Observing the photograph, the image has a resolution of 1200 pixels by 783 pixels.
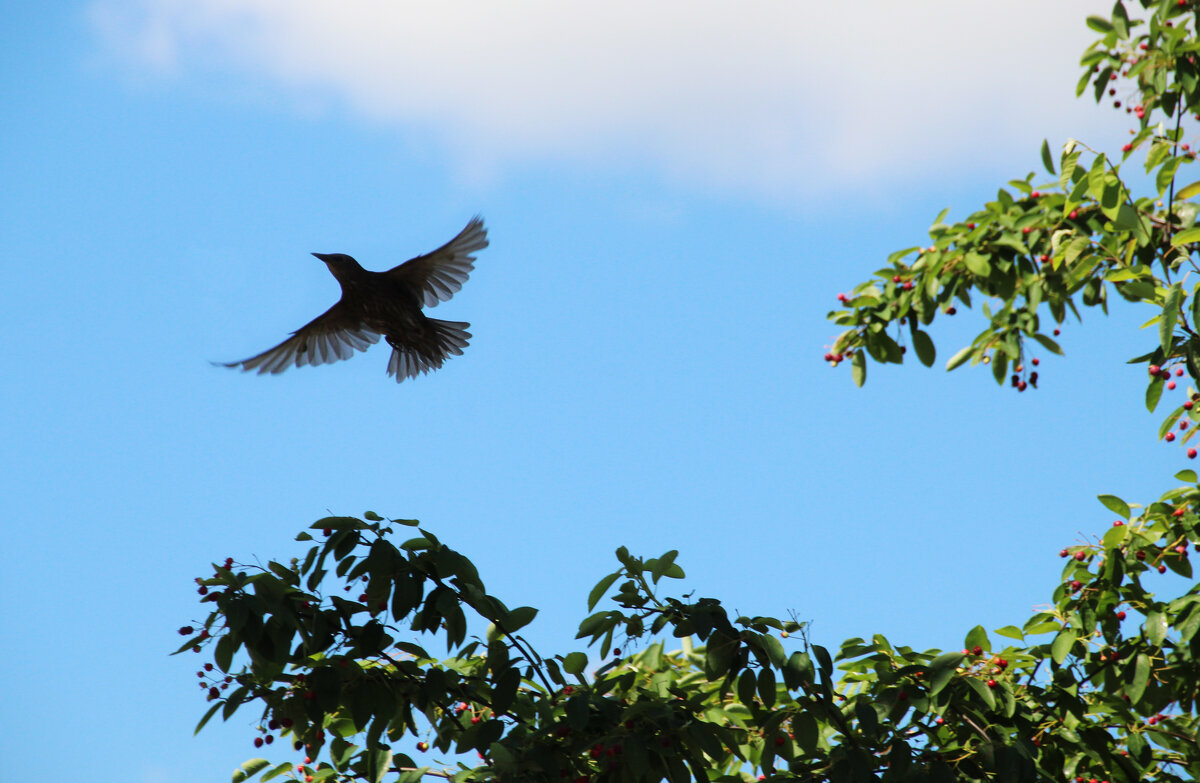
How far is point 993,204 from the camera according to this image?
293 cm

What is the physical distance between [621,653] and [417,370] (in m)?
2.23

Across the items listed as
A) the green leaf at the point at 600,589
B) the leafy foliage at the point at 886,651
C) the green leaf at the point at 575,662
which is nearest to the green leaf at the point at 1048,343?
the leafy foliage at the point at 886,651

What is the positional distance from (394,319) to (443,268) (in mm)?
379

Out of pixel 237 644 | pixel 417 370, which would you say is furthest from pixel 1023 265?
pixel 417 370

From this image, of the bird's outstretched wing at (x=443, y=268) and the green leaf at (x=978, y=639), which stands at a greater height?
the bird's outstretched wing at (x=443, y=268)

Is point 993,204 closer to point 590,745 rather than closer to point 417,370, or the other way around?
point 590,745

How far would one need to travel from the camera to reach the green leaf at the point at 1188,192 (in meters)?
2.79

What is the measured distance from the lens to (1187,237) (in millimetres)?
2566

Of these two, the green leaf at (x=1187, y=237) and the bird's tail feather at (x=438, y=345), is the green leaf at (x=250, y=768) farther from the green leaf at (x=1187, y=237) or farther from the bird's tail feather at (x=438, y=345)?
the green leaf at (x=1187, y=237)

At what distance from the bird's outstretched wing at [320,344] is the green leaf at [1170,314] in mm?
3427

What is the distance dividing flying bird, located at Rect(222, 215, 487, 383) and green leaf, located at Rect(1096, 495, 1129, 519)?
2523 millimetres

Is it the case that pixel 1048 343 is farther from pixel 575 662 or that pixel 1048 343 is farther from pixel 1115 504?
pixel 575 662

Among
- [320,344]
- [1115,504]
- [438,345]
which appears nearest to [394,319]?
[438,345]

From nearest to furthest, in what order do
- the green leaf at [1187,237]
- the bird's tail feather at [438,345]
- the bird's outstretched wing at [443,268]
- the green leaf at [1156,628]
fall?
the green leaf at [1187,237] → the green leaf at [1156,628] → the bird's outstretched wing at [443,268] → the bird's tail feather at [438,345]
